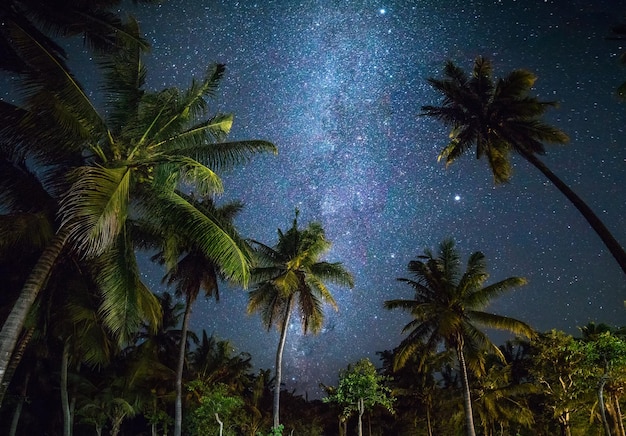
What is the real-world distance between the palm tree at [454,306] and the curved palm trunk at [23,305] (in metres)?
19.0

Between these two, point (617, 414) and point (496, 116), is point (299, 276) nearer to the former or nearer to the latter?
point (496, 116)

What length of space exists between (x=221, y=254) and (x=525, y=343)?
35.8 meters

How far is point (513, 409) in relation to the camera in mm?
33469

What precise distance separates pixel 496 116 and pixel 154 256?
869 inches

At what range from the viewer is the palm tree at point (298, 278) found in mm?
25094

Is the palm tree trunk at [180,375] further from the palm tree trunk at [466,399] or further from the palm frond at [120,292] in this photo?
the palm tree trunk at [466,399]

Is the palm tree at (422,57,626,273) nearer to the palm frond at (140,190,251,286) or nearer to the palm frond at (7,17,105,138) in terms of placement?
the palm frond at (140,190,251,286)

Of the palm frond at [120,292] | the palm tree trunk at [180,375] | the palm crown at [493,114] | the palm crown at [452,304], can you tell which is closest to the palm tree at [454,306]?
the palm crown at [452,304]

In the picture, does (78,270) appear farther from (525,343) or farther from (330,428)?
(330,428)

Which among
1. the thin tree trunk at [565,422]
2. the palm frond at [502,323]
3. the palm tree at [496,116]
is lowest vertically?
the thin tree trunk at [565,422]

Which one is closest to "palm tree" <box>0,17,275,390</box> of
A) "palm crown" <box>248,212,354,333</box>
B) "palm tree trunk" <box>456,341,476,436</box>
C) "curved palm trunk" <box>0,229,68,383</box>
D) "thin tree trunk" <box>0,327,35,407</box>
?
"curved palm trunk" <box>0,229,68,383</box>

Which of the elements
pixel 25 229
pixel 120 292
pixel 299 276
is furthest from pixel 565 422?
pixel 25 229

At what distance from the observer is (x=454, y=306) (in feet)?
80.1

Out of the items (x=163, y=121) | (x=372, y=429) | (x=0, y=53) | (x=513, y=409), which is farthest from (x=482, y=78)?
(x=372, y=429)
